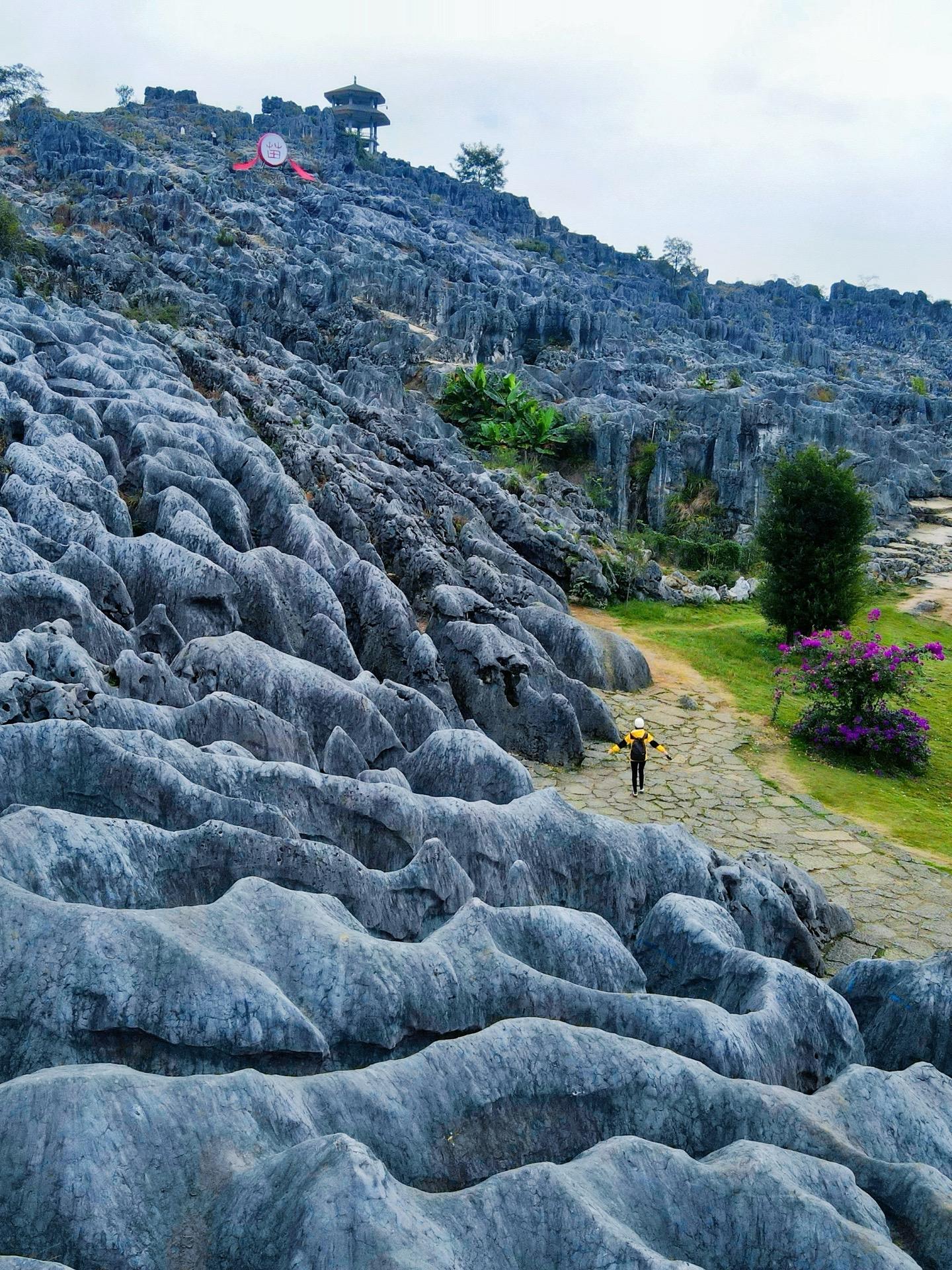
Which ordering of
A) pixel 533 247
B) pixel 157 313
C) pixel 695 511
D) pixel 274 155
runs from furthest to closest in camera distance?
pixel 533 247 < pixel 274 155 < pixel 695 511 < pixel 157 313

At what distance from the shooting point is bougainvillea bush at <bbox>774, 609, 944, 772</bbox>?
12719 mm

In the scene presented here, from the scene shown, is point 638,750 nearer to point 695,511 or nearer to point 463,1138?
point 463,1138

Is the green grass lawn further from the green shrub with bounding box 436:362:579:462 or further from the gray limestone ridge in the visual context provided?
the green shrub with bounding box 436:362:579:462

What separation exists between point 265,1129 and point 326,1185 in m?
0.62

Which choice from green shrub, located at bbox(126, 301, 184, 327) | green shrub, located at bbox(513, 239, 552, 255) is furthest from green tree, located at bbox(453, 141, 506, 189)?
green shrub, located at bbox(126, 301, 184, 327)

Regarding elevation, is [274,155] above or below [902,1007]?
above

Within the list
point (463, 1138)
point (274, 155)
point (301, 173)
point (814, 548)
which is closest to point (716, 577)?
point (814, 548)

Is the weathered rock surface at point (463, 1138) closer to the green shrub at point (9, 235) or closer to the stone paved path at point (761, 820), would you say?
the stone paved path at point (761, 820)

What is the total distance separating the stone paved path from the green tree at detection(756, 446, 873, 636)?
4842mm

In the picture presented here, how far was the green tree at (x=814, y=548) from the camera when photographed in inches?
705

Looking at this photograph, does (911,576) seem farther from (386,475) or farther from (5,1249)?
(5,1249)

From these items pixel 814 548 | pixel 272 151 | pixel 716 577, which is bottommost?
pixel 716 577

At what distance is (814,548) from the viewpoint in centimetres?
1797

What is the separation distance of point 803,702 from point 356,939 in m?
11.8
